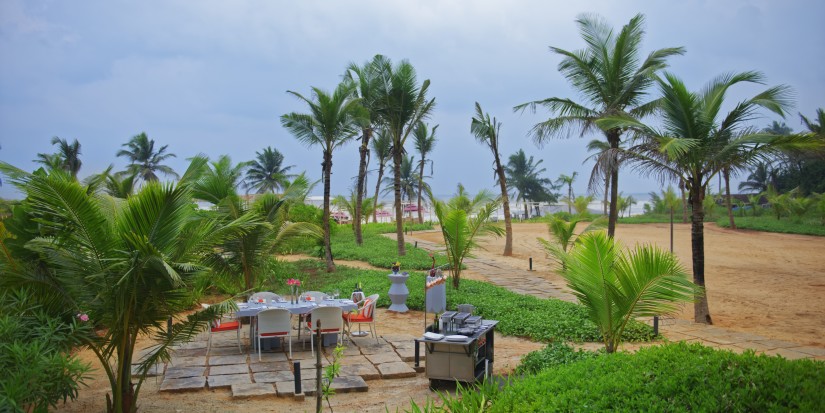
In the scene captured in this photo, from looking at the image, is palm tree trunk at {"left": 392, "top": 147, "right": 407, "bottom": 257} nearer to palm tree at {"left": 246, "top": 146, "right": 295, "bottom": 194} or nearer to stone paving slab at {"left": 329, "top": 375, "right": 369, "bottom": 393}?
stone paving slab at {"left": 329, "top": 375, "right": 369, "bottom": 393}

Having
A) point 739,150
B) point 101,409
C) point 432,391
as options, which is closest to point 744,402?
point 432,391

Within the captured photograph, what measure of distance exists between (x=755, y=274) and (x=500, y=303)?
10.3 metres

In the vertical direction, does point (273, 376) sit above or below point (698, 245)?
below

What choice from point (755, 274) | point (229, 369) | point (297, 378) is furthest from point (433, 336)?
point (755, 274)

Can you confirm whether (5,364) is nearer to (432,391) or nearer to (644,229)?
(432,391)

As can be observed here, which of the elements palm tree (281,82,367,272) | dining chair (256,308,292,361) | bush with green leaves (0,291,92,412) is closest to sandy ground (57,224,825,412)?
bush with green leaves (0,291,92,412)

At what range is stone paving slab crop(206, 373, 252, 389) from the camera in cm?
668

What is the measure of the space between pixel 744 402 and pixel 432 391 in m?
3.67

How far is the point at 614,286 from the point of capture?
5.66 meters

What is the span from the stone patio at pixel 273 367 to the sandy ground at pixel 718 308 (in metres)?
0.14

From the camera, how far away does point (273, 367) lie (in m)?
7.51

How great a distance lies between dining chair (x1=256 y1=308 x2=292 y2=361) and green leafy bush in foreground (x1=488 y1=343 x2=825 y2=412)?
4.22 m

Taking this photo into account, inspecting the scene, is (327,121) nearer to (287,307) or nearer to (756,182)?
(287,307)

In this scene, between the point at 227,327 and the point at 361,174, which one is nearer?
the point at 227,327
